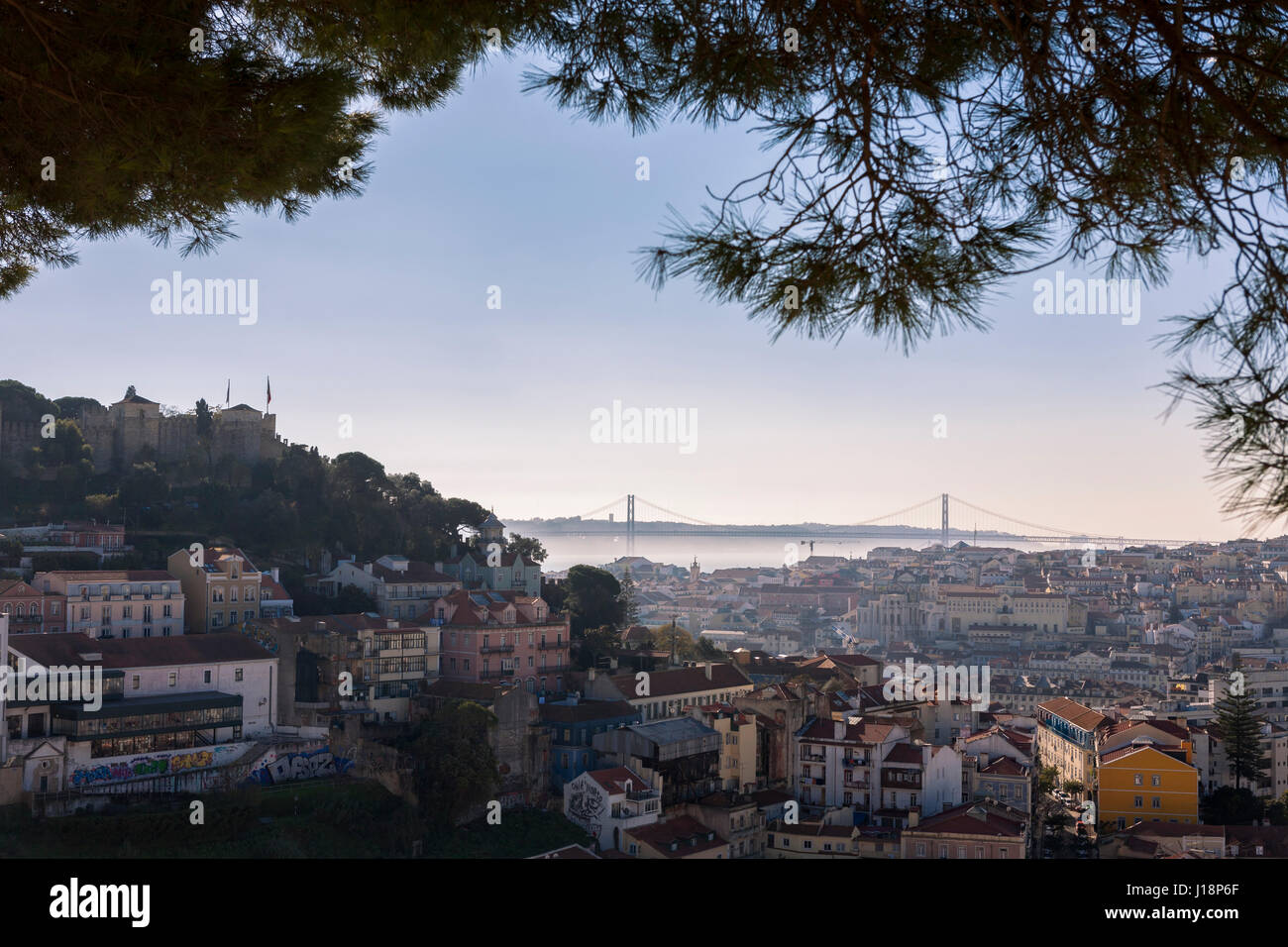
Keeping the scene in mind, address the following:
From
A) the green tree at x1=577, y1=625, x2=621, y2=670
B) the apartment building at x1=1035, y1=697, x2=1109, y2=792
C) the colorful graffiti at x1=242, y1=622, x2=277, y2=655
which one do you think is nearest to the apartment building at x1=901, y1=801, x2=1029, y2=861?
the apartment building at x1=1035, y1=697, x2=1109, y2=792

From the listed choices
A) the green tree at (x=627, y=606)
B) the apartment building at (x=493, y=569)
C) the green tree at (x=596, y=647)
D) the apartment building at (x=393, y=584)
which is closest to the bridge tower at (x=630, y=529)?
the green tree at (x=627, y=606)

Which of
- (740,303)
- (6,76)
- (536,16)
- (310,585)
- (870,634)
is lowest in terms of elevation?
(870,634)

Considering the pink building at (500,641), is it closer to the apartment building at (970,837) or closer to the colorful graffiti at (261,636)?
the colorful graffiti at (261,636)

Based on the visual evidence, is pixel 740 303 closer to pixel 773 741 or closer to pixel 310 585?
pixel 773 741

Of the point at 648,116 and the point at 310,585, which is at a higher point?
the point at 648,116

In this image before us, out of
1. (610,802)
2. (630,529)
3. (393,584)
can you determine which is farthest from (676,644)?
(630,529)

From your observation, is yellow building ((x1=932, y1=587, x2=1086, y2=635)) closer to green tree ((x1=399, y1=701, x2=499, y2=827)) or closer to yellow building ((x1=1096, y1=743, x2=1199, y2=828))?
yellow building ((x1=1096, y1=743, x2=1199, y2=828))
